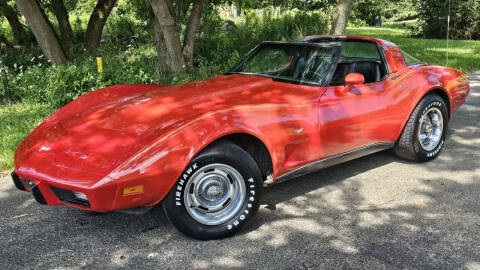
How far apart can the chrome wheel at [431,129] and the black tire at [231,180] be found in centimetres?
249

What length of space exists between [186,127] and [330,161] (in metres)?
1.46

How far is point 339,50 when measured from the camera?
436 cm

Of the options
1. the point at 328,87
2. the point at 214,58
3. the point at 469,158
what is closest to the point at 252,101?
the point at 328,87

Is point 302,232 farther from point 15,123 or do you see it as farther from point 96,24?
point 96,24

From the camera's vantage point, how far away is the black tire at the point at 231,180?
10.3 feet

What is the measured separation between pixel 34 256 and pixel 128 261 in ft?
2.18

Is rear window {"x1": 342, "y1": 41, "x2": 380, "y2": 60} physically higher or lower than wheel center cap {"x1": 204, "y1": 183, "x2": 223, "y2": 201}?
higher

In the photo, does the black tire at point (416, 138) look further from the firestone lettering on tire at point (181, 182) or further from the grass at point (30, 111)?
the grass at point (30, 111)

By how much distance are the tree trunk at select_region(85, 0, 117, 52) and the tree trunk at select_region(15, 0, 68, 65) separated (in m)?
4.06

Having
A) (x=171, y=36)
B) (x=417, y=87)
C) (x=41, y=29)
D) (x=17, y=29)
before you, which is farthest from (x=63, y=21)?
(x=417, y=87)

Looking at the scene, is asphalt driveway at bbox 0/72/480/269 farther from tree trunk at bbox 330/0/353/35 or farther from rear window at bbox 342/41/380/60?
tree trunk at bbox 330/0/353/35

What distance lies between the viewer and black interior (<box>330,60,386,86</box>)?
462 cm

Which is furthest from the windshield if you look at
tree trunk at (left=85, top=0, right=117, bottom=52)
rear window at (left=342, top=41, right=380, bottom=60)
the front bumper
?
tree trunk at (left=85, top=0, right=117, bottom=52)

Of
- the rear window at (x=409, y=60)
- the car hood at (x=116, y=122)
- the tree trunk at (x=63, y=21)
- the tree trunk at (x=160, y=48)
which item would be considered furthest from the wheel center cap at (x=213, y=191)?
the tree trunk at (x=63, y=21)
